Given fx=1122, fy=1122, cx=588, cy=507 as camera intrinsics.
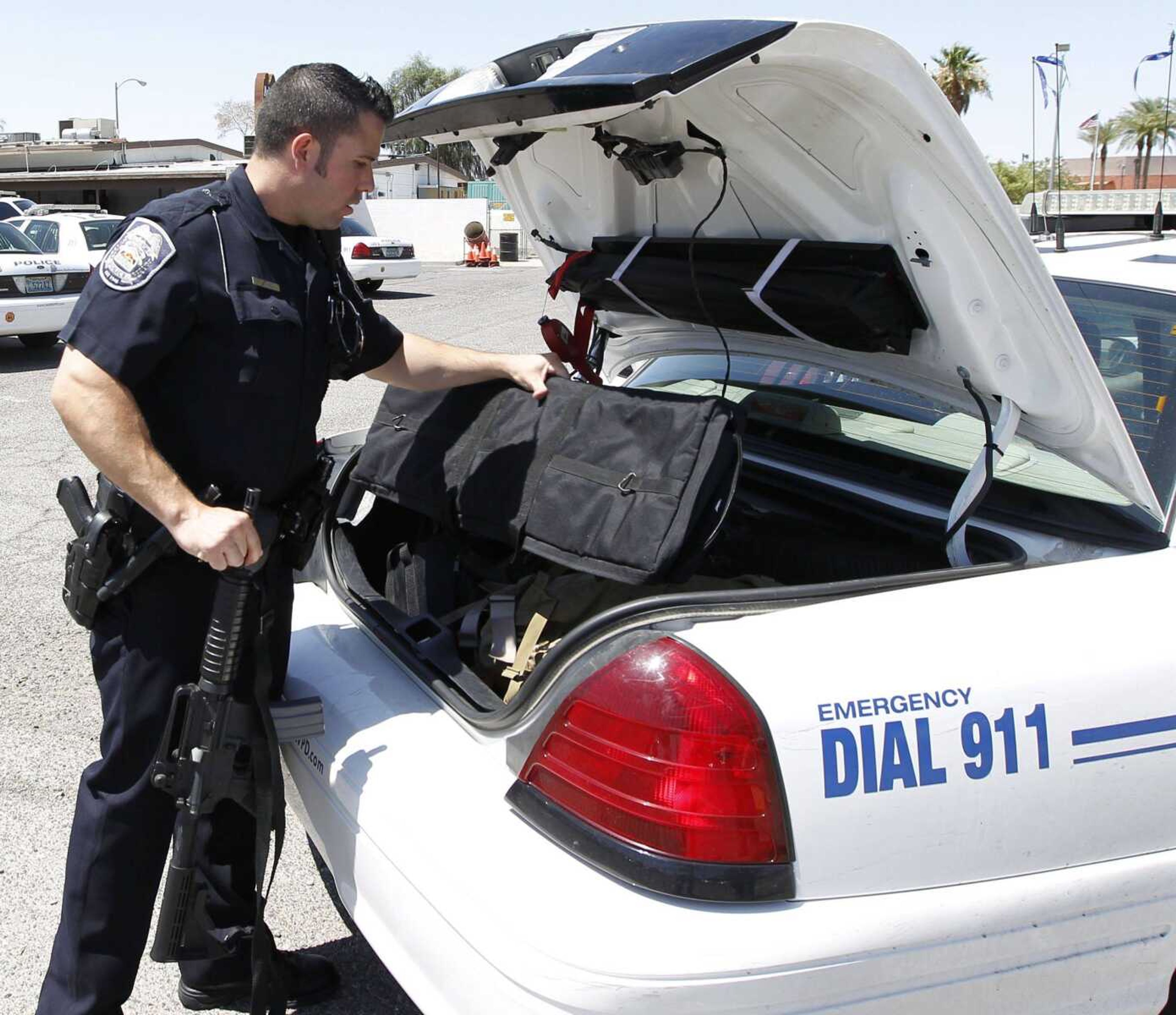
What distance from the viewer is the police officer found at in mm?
1882

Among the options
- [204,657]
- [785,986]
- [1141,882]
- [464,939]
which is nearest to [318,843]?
[204,657]

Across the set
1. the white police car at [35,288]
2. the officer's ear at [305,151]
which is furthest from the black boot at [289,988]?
the white police car at [35,288]

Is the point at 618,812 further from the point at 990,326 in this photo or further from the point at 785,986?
the point at 990,326

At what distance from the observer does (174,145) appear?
46.0 meters

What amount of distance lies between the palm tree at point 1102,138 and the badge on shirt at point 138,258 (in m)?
9.76

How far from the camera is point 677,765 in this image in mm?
1584

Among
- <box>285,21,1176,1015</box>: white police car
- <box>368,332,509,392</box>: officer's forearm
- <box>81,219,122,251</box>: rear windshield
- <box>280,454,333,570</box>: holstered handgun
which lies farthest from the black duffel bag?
<box>81,219,122,251</box>: rear windshield

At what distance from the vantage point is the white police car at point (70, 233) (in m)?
11.8

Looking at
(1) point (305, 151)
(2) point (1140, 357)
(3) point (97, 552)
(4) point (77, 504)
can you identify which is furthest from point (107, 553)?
(2) point (1140, 357)

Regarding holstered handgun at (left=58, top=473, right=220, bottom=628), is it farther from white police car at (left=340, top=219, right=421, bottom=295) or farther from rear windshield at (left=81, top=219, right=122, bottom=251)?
white police car at (left=340, top=219, right=421, bottom=295)

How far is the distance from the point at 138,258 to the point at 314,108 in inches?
15.8

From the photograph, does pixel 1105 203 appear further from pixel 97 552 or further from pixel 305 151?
pixel 97 552

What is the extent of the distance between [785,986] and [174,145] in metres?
50.1

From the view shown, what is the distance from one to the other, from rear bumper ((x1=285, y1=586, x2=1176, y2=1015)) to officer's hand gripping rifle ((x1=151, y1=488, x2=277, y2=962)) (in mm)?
256
